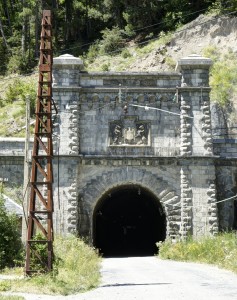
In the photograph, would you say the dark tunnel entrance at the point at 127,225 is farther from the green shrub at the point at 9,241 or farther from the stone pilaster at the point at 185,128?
the green shrub at the point at 9,241

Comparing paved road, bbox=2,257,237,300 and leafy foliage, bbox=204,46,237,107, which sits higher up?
leafy foliage, bbox=204,46,237,107

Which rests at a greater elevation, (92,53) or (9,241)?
(92,53)

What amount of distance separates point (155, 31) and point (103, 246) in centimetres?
2222

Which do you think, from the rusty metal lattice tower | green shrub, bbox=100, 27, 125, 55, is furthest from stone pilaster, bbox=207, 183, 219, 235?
green shrub, bbox=100, 27, 125, 55

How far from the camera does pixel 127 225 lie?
104ft

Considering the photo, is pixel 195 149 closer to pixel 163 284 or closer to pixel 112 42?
pixel 163 284

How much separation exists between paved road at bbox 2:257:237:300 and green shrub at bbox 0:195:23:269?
3.62m

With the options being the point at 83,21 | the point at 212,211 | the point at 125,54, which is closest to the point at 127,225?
the point at 212,211

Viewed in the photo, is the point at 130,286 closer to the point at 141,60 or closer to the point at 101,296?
the point at 101,296

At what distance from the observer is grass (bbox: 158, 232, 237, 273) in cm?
1697

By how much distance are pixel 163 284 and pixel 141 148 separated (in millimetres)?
10190

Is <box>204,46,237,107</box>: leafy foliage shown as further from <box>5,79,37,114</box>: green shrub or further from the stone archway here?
<box>5,79,37,114</box>: green shrub

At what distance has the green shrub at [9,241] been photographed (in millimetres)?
18609

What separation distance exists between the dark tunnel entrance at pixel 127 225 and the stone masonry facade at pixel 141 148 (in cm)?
552
